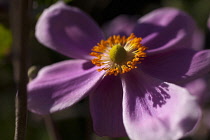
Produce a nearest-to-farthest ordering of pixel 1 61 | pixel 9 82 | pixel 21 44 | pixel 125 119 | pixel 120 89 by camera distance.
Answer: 1. pixel 21 44
2. pixel 125 119
3. pixel 120 89
4. pixel 1 61
5. pixel 9 82

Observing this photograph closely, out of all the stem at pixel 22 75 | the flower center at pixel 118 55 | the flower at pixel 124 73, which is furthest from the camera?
the flower center at pixel 118 55

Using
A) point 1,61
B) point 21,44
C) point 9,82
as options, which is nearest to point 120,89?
point 21,44

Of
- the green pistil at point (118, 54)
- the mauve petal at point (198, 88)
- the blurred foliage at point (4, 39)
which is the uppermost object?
the blurred foliage at point (4, 39)

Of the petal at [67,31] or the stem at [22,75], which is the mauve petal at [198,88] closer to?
the petal at [67,31]

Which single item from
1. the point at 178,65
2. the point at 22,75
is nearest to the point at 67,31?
the point at 178,65

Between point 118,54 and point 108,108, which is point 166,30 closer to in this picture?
point 118,54

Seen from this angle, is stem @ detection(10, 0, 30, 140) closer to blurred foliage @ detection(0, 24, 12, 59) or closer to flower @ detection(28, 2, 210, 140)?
flower @ detection(28, 2, 210, 140)

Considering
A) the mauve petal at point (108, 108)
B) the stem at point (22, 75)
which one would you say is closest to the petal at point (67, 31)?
the mauve petal at point (108, 108)

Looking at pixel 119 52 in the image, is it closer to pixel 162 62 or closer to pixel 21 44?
pixel 162 62
